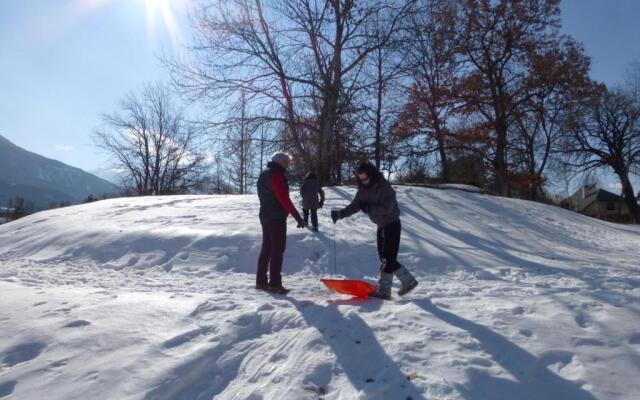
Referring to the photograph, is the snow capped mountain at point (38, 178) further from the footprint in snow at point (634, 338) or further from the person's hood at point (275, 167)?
the footprint in snow at point (634, 338)

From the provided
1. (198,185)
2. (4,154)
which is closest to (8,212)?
(198,185)

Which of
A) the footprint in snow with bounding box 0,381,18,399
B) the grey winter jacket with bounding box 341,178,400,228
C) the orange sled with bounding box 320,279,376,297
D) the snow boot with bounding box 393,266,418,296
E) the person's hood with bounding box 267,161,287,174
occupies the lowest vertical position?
the footprint in snow with bounding box 0,381,18,399

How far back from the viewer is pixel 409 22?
50.3 ft

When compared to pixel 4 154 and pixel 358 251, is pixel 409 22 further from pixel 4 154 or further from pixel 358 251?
pixel 4 154

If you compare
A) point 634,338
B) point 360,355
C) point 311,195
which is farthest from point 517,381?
point 311,195

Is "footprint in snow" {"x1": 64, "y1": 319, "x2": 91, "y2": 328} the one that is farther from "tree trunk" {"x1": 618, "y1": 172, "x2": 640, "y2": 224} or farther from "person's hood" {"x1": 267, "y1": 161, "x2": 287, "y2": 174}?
"tree trunk" {"x1": 618, "y1": 172, "x2": 640, "y2": 224}

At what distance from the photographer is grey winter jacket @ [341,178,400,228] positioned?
5035mm

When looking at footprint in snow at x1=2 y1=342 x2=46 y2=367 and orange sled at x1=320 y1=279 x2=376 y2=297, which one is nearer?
footprint in snow at x1=2 y1=342 x2=46 y2=367

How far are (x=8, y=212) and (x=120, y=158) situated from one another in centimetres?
1300

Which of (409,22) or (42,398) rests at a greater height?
(409,22)

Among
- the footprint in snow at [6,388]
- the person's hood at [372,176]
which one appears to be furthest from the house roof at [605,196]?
the footprint in snow at [6,388]

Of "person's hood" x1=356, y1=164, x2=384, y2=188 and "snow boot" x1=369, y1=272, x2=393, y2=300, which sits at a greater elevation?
"person's hood" x1=356, y1=164, x2=384, y2=188

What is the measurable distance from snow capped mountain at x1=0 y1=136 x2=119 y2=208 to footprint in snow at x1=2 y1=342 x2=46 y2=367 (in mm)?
136848

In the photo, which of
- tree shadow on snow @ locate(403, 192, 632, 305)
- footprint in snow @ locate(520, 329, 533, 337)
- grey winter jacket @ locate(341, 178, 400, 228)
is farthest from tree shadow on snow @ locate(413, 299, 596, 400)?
tree shadow on snow @ locate(403, 192, 632, 305)
